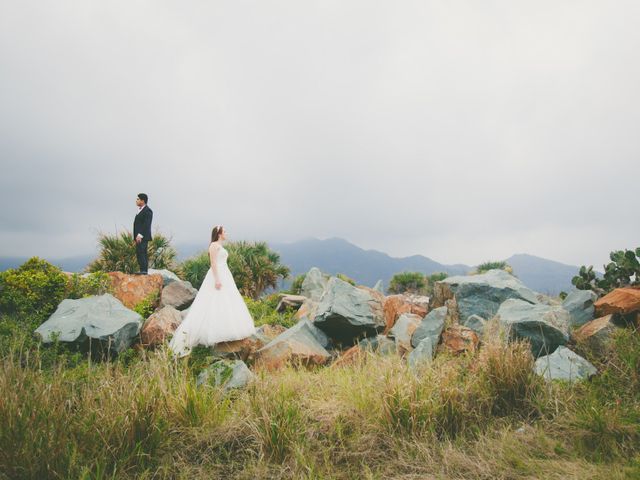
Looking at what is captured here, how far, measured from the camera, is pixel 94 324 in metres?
7.45

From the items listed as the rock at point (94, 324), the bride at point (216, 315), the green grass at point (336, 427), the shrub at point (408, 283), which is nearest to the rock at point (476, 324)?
the green grass at point (336, 427)

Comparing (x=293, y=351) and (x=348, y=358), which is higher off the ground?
(x=293, y=351)

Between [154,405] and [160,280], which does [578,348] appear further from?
[160,280]

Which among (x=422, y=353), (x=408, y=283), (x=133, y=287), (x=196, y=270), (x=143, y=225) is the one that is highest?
(x=143, y=225)

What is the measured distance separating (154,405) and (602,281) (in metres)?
9.08

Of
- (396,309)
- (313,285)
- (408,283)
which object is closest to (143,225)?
(313,285)

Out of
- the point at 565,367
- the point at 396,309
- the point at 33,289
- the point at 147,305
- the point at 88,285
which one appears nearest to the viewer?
the point at 565,367

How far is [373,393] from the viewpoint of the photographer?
4.80 metres

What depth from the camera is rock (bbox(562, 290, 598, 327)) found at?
7504 millimetres

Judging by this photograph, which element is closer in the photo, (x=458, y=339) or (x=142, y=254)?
(x=458, y=339)

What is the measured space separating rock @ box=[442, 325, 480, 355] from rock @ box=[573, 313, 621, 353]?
1.57 meters

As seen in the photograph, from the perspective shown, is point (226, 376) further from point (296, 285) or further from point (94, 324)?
point (296, 285)

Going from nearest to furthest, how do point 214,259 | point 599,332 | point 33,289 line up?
point 599,332
point 214,259
point 33,289

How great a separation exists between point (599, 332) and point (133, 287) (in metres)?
10.8
